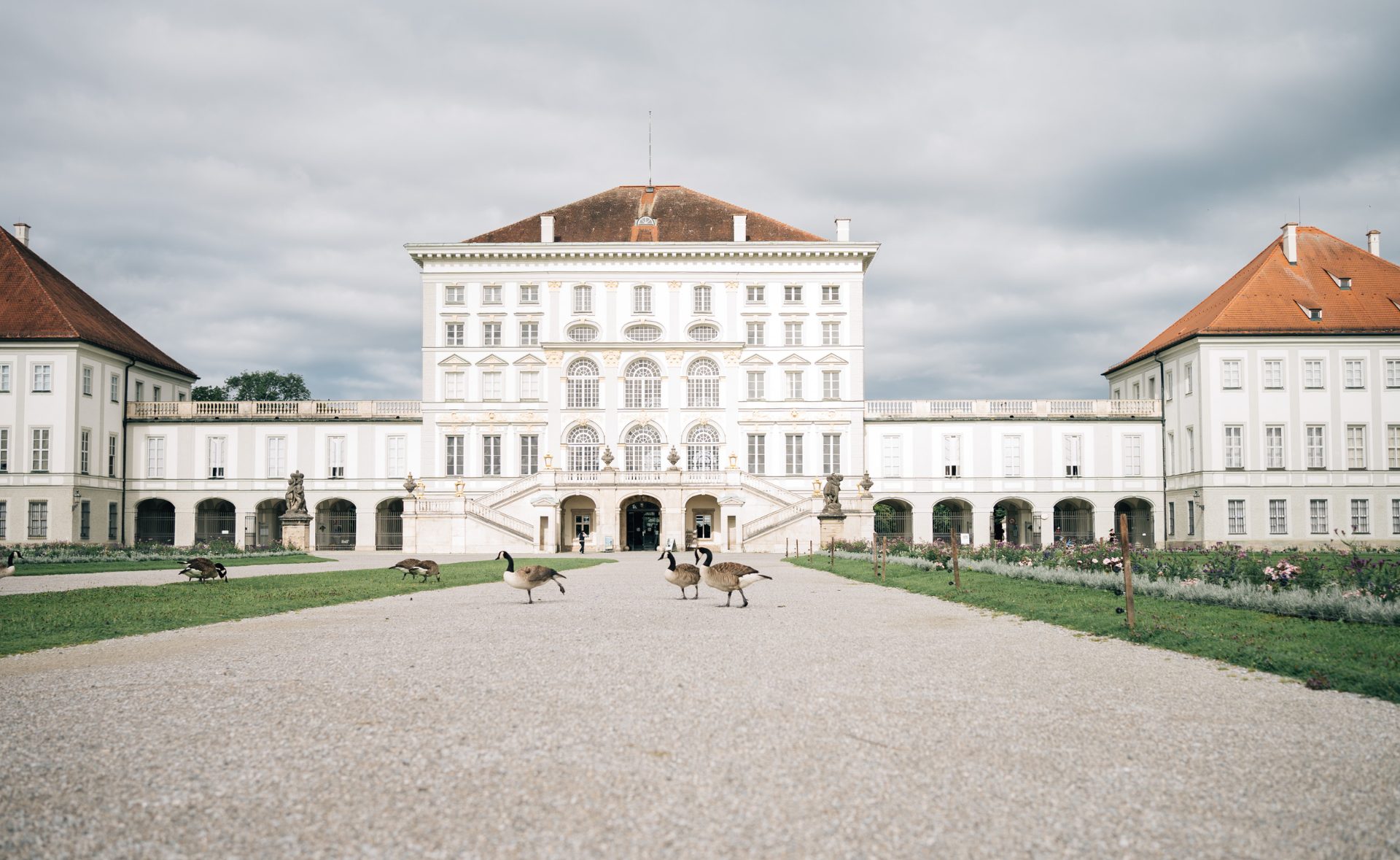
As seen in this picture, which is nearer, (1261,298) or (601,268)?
(1261,298)

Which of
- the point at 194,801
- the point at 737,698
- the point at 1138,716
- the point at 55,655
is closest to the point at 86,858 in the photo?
the point at 194,801

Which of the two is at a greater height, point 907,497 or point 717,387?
point 717,387

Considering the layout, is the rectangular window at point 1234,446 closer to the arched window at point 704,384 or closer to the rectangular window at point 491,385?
the arched window at point 704,384

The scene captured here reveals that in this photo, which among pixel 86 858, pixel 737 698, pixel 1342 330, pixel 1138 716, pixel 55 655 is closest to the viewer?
pixel 86 858

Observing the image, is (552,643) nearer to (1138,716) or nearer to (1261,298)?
(1138,716)

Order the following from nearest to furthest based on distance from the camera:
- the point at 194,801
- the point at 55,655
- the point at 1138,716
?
the point at 194,801 → the point at 1138,716 → the point at 55,655

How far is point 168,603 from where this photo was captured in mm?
16391

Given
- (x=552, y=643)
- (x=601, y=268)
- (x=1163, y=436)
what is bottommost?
(x=552, y=643)

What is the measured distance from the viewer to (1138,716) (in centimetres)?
729

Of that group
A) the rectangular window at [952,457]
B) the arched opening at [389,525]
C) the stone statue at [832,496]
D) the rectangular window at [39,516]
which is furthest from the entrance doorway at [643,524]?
the rectangular window at [39,516]

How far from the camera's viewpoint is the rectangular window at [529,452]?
191 ft

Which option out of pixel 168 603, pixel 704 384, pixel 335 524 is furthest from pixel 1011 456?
pixel 168 603

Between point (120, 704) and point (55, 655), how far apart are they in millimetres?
3460

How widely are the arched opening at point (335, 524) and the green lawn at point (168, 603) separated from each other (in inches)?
1375
